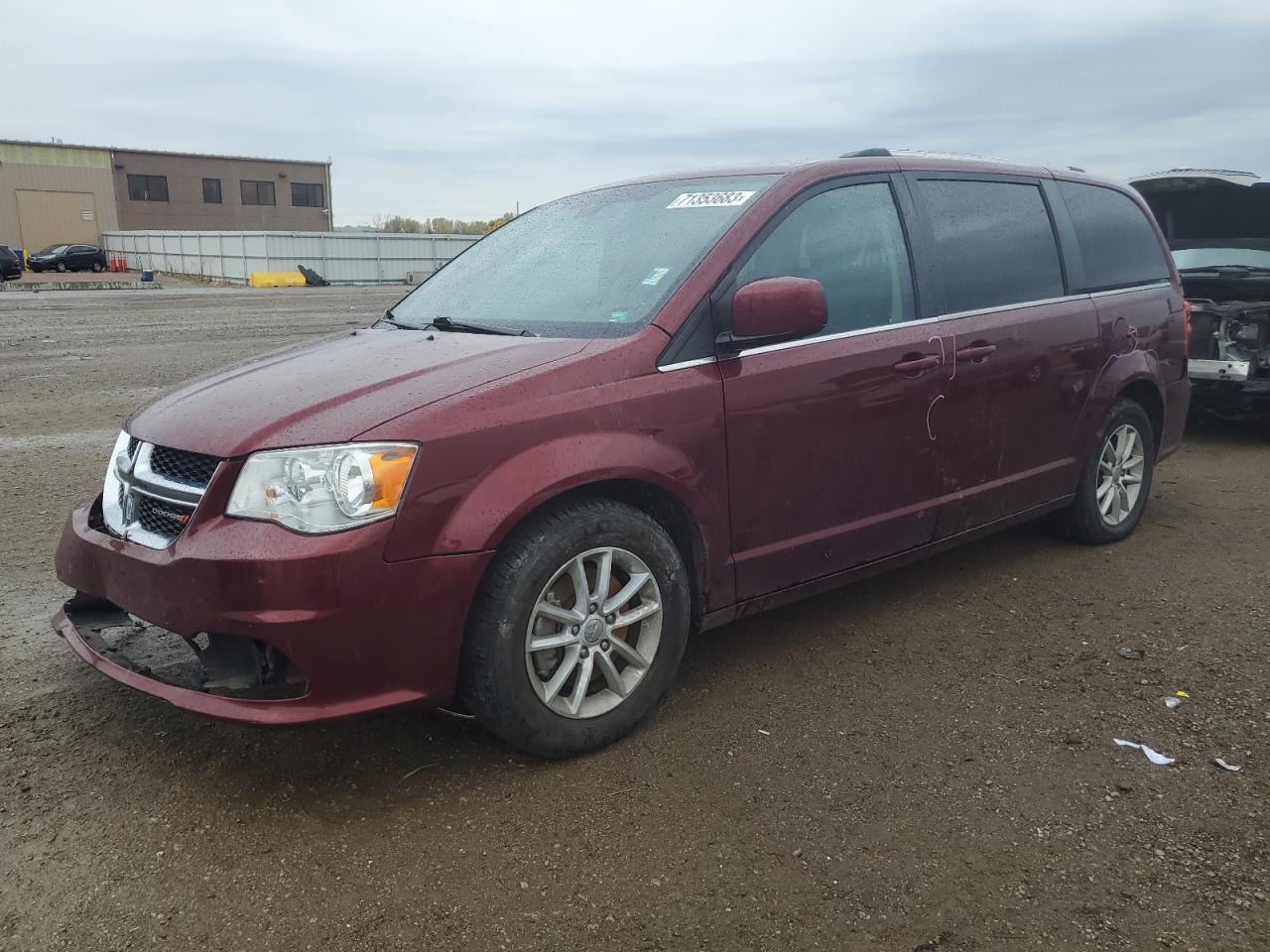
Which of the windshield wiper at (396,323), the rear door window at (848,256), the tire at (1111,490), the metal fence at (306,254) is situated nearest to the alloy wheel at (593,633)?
the rear door window at (848,256)

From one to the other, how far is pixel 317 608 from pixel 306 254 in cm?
4089

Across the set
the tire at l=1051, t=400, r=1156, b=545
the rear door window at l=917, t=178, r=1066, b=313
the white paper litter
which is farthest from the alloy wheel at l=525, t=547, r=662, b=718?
the tire at l=1051, t=400, r=1156, b=545

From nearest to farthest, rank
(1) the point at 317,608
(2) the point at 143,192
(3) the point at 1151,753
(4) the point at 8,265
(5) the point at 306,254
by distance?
(1) the point at 317,608 → (3) the point at 1151,753 → (4) the point at 8,265 → (5) the point at 306,254 → (2) the point at 143,192

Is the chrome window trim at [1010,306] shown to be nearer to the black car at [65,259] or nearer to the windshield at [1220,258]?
the windshield at [1220,258]

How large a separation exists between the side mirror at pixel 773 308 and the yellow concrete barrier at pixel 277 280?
3643 centimetres

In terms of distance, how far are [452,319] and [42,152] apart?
63.1 meters

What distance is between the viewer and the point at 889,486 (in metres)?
3.99

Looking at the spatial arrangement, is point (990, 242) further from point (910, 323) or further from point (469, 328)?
point (469, 328)

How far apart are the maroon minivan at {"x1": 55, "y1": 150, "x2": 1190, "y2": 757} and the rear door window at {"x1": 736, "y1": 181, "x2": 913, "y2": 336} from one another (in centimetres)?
1

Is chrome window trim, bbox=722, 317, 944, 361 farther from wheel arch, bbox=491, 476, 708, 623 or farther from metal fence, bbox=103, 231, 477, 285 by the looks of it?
metal fence, bbox=103, 231, 477, 285

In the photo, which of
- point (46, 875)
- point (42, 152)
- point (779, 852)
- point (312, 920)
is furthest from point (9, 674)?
point (42, 152)

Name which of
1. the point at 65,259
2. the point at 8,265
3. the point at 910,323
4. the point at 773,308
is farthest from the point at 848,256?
the point at 65,259

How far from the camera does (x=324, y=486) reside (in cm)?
279

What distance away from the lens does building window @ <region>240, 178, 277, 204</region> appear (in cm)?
6367
